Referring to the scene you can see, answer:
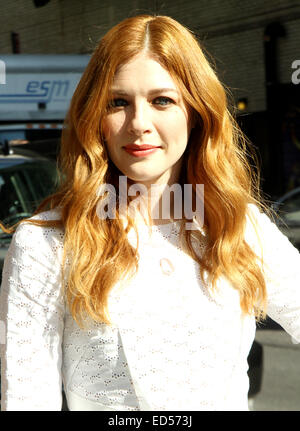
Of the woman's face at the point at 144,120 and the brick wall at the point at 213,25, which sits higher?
the brick wall at the point at 213,25

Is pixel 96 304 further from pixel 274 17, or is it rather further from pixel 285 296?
pixel 274 17

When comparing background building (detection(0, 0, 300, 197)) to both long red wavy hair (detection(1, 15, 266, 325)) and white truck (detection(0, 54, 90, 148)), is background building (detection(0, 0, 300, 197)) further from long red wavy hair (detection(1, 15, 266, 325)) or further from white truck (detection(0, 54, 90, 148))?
long red wavy hair (detection(1, 15, 266, 325))

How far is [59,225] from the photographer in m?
1.38

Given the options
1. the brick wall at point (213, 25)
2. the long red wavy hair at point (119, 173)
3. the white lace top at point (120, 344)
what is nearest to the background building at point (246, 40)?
the brick wall at point (213, 25)

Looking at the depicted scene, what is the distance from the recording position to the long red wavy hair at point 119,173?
1.34 m

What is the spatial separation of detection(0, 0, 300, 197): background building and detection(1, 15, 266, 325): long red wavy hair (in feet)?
27.0

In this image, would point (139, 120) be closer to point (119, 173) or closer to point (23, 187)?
point (119, 173)

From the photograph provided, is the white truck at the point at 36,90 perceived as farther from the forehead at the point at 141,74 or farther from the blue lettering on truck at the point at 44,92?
the forehead at the point at 141,74

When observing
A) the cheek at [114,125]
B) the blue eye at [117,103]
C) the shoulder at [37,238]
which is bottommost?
the shoulder at [37,238]

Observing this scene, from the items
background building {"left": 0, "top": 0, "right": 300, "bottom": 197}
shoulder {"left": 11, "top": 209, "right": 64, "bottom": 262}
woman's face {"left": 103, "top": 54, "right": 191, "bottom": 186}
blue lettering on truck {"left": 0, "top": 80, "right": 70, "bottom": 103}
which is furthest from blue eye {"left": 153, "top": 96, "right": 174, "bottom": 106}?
background building {"left": 0, "top": 0, "right": 300, "bottom": 197}

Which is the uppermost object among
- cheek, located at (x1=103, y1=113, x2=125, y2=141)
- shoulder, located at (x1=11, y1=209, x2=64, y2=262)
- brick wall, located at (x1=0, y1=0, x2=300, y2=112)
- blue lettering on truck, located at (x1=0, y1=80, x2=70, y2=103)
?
brick wall, located at (x1=0, y1=0, x2=300, y2=112)

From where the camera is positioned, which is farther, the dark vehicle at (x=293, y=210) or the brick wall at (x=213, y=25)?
the brick wall at (x=213, y=25)

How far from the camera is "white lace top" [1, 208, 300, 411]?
1.28 m

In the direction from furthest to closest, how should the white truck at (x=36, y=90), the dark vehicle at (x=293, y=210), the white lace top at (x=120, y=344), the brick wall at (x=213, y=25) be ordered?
the brick wall at (x=213, y=25) → the dark vehicle at (x=293, y=210) → the white truck at (x=36, y=90) → the white lace top at (x=120, y=344)
